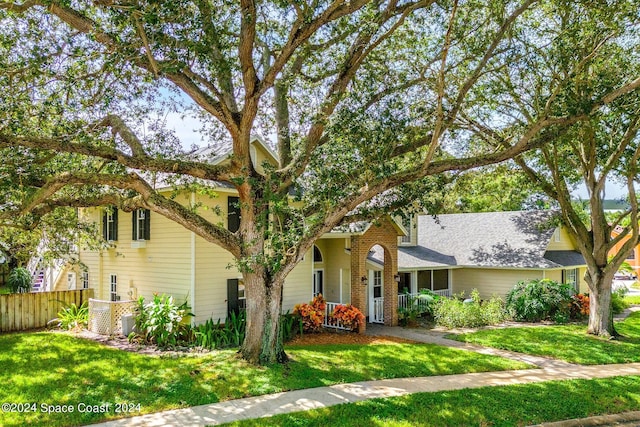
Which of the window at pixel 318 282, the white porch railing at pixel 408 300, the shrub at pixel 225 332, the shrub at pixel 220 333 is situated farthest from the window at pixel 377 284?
the shrub at pixel 220 333

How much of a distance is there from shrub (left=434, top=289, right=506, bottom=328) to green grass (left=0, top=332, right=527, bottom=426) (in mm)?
4865

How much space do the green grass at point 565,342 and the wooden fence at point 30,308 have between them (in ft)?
48.5

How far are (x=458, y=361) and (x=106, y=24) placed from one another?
39.1 feet

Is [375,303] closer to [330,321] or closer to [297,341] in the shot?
[330,321]

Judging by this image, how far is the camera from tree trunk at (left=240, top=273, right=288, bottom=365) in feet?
34.0

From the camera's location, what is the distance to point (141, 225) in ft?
51.4

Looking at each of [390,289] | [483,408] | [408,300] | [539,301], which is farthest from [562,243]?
[483,408]

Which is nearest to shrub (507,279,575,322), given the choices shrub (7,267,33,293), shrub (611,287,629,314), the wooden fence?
shrub (611,287,629,314)

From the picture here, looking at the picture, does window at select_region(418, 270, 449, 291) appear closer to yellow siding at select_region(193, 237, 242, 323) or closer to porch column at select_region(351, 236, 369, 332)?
porch column at select_region(351, 236, 369, 332)

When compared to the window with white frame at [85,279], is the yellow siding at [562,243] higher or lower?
higher

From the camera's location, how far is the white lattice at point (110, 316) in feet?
46.6

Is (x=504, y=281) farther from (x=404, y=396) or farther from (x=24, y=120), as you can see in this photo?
(x=24, y=120)

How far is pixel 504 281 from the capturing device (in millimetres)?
21750

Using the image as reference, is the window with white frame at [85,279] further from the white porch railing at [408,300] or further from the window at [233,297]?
the white porch railing at [408,300]
